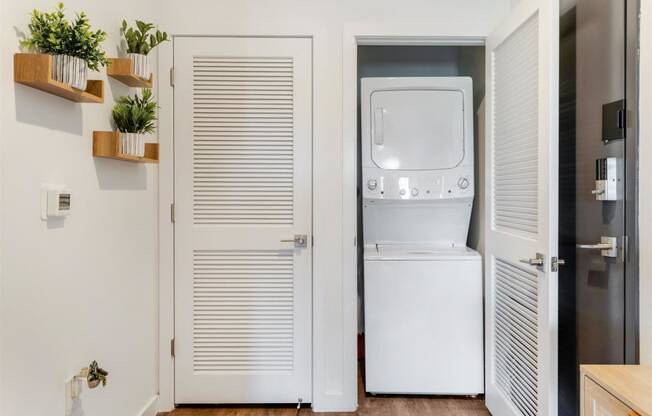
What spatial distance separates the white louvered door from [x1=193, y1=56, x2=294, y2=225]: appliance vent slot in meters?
1.08

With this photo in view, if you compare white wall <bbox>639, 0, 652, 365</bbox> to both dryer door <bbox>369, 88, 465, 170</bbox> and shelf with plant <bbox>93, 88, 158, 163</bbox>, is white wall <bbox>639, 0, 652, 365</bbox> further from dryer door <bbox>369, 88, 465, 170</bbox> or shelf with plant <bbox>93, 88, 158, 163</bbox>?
shelf with plant <bbox>93, 88, 158, 163</bbox>

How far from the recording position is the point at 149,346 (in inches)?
88.4

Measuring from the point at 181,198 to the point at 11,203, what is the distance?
44.0 inches

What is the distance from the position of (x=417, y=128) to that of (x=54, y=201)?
1975mm

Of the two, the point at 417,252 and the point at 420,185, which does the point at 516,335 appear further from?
the point at 420,185

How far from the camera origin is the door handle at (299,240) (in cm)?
235

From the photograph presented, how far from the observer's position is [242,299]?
237 cm

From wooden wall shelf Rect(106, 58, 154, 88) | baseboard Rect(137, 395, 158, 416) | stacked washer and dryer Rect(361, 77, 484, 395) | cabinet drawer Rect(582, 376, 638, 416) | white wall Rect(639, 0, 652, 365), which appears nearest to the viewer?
cabinet drawer Rect(582, 376, 638, 416)

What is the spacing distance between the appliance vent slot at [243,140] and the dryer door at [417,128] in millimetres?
613

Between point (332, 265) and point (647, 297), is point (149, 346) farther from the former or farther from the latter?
point (647, 297)

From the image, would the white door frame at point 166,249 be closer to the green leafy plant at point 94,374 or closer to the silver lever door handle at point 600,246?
the green leafy plant at point 94,374

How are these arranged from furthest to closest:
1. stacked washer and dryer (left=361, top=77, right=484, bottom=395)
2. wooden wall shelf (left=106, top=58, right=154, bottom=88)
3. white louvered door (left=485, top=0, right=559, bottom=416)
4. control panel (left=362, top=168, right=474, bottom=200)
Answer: control panel (left=362, top=168, right=474, bottom=200)
stacked washer and dryer (left=361, top=77, right=484, bottom=395)
wooden wall shelf (left=106, top=58, right=154, bottom=88)
white louvered door (left=485, top=0, right=559, bottom=416)

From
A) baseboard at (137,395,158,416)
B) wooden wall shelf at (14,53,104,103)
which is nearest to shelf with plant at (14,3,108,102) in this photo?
wooden wall shelf at (14,53,104,103)

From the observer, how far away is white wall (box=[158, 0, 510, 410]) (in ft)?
7.59
